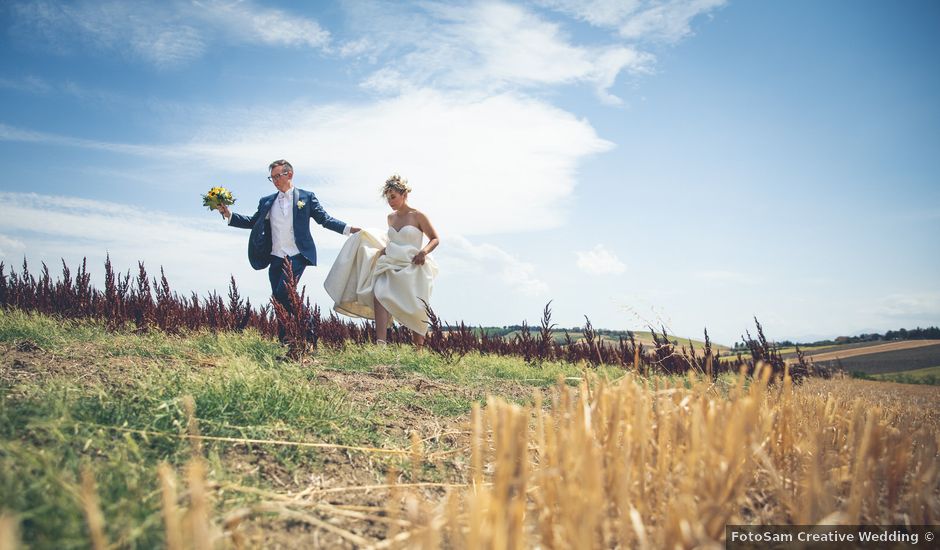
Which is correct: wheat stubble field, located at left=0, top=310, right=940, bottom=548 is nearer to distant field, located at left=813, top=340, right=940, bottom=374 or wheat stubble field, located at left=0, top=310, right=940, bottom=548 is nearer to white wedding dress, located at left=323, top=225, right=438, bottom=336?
white wedding dress, located at left=323, top=225, right=438, bottom=336

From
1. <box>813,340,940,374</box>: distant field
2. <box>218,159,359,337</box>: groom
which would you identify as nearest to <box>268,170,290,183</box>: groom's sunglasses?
<box>218,159,359,337</box>: groom

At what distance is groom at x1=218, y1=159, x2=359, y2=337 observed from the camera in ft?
24.4

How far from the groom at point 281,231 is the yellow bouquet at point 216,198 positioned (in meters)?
0.08

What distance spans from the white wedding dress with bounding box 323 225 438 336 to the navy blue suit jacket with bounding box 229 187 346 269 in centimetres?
94

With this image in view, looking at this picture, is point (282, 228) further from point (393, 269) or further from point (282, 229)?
point (393, 269)

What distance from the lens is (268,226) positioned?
7.50 meters

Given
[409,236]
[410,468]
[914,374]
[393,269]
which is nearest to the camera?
→ [410,468]

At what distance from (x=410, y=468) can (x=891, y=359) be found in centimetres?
2396

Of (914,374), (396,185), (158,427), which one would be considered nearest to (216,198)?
(396,185)

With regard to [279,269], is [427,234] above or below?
above

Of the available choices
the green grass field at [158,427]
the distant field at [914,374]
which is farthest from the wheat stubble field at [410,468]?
the distant field at [914,374]

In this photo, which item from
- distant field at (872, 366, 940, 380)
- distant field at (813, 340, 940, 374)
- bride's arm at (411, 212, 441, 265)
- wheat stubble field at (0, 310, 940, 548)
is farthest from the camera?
distant field at (813, 340, 940, 374)

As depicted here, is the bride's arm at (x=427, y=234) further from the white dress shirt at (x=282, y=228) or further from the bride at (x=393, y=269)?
the white dress shirt at (x=282, y=228)

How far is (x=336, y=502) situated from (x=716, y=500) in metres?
1.32
